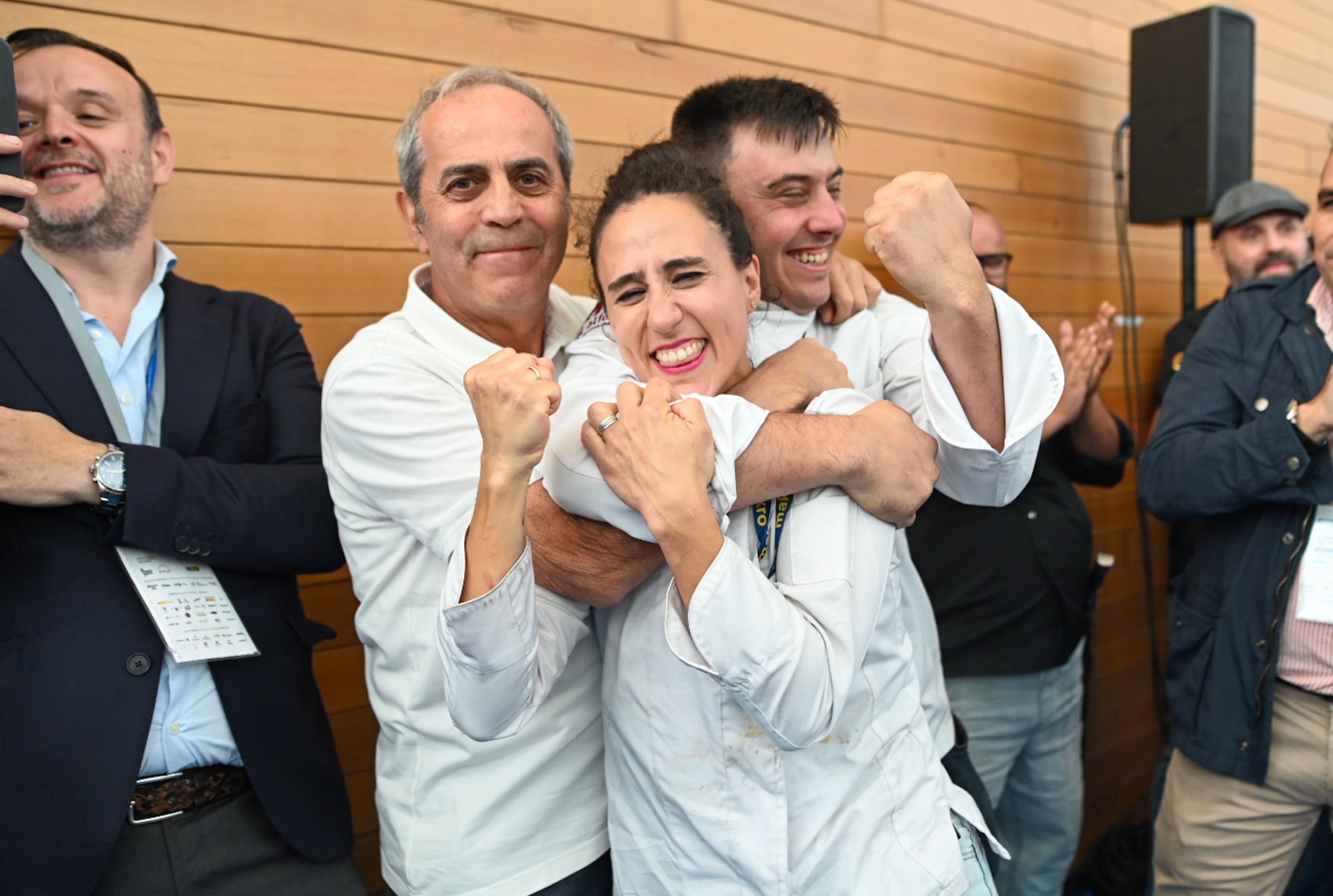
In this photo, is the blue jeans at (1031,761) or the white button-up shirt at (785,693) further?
the blue jeans at (1031,761)

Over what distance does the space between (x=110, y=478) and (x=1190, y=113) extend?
3646mm

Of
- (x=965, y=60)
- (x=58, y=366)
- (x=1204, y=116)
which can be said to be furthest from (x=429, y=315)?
(x=1204, y=116)

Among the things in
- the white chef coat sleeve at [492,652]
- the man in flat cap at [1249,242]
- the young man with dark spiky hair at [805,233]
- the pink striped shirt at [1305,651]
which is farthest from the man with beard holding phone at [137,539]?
the man in flat cap at [1249,242]

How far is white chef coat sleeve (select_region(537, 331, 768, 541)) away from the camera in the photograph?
118 centimetres

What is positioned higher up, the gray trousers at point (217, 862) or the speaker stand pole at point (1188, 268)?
the speaker stand pole at point (1188, 268)

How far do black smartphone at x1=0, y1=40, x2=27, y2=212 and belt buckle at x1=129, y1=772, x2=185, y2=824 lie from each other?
0.87m

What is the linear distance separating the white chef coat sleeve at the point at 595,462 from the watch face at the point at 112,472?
0.64 m

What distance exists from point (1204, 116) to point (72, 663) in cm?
378

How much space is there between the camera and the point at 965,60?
336cm

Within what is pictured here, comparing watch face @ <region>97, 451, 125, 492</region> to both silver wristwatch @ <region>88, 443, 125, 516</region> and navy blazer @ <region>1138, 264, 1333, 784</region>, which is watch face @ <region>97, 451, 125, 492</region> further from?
navy blazer @ <region>1138, 264, 1333, 784</region>

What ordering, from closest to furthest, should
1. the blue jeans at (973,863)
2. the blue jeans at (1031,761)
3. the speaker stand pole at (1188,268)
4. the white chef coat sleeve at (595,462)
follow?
the white chef coat sleeve at (595,462) < the blue jeans at (973,863) < the blue jeans at (1031,761) < the speaker stand pole at (1188,268)

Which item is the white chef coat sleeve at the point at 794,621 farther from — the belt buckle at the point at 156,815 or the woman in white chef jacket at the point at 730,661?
the belt buckle at the point at 156,815

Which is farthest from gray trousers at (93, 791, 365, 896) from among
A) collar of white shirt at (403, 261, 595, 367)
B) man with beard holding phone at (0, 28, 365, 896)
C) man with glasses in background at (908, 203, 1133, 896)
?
man with glasses in background at (908, 203, 1133, 896)

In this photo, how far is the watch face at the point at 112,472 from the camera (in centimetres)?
142
